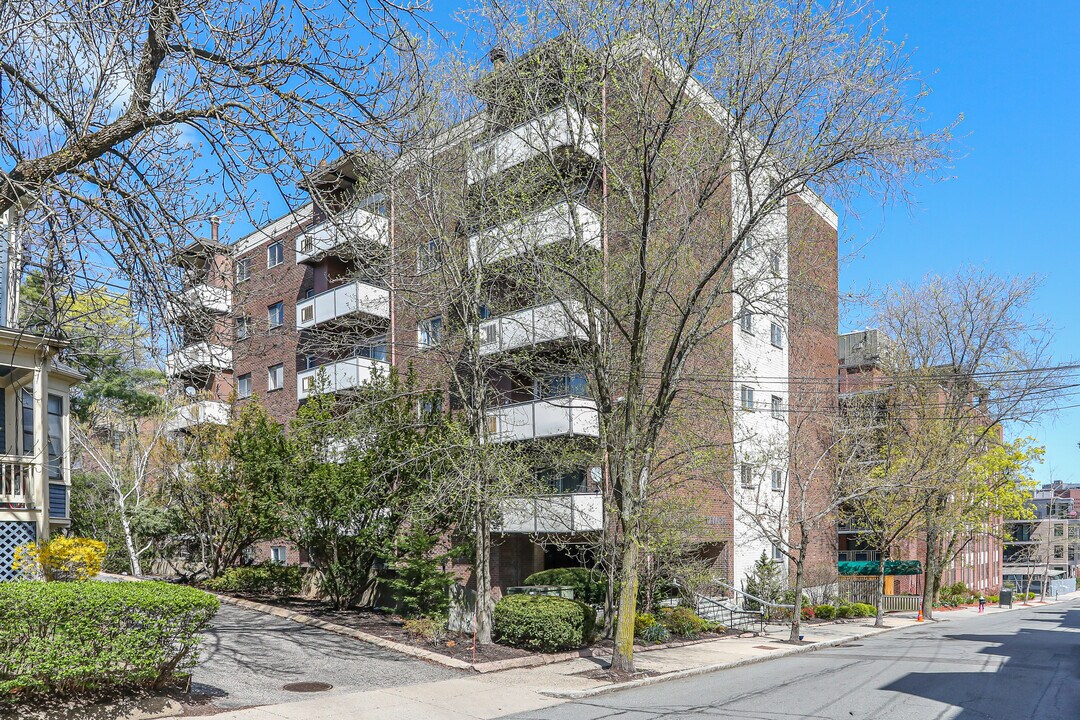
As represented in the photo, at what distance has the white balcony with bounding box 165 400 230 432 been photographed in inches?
1048

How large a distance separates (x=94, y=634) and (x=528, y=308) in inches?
419

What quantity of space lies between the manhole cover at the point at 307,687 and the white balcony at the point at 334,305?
15163 mm

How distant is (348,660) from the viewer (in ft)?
48.3

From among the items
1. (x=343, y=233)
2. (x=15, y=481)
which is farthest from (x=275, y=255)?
(x=343, y=233)

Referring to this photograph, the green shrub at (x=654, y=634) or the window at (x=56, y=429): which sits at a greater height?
the window at (x=56, y=429)

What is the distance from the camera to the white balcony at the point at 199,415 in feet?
87.4

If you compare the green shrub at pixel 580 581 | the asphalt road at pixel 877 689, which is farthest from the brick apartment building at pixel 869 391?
the green shrub at pixel 580 581

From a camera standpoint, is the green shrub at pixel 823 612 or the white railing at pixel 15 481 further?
the green shrub at pixel 823 612

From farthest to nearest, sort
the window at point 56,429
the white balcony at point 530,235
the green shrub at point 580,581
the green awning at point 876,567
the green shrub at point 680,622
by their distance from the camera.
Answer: the green awning at point 876,567
the green shrub at point 680,622
the green shrub at point 580,581
the window at point 56,429
the white balcony at point 530,235

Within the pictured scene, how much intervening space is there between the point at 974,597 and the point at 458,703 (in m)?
50.7

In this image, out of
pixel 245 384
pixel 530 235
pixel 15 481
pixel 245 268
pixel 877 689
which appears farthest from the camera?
pixel 245 384

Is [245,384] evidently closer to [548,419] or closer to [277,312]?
[277,312]

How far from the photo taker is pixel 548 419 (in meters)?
22.0

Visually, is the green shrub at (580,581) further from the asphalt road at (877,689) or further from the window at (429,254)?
the window at (429,254)
